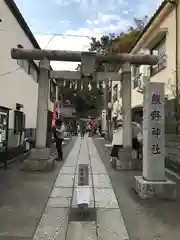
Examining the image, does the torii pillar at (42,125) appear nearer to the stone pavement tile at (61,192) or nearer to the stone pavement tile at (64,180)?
the stone pavement tile at (64,180)

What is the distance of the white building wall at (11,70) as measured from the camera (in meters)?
13.6

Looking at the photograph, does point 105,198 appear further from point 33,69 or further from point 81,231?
point 33,69

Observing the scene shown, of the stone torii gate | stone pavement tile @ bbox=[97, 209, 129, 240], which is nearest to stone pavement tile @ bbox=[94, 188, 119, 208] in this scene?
stone pavement tile @ bbox=[97, 209, 129, 240]

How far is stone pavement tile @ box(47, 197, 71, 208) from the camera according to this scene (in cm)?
684

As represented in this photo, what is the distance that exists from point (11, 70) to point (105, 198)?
9.63 m

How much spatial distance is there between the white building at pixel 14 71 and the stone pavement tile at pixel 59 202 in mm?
6739

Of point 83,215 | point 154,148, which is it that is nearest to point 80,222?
point 83,215

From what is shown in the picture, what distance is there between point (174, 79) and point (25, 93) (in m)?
8.81

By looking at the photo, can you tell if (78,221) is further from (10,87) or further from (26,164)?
(10,87)

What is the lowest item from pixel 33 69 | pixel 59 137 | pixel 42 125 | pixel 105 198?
pixel 105 198

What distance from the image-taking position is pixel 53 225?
5586 mm

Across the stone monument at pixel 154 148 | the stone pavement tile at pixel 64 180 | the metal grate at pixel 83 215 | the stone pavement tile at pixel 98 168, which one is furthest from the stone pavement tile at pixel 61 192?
the stone pavement tile at pixel 98 168

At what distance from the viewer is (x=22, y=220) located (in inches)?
228

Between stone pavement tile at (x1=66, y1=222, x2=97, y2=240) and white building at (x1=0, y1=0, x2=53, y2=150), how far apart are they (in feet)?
28.0
